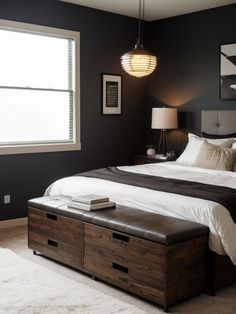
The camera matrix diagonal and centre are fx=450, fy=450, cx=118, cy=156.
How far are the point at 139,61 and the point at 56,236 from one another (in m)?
1.82

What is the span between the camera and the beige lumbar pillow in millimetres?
4699

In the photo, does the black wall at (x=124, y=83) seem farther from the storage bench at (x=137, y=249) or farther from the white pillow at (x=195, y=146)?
the storage bench at (x=137, y=249)

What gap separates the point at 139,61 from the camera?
14.2ft

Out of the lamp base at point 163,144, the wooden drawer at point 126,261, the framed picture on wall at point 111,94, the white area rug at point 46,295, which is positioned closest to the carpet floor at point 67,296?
the white area rug at point 46,295

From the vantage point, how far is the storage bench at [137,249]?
10.0 ft

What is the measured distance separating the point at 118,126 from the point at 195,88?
120 cm

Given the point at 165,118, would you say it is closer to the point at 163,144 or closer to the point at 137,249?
the point at 163,144

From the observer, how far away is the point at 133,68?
14.4 ft

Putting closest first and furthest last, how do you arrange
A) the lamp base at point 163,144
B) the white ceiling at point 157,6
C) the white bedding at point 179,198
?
the white bedding at point 179,198 → the white ceiling at point 157,6 → the lamp base at point 163,144

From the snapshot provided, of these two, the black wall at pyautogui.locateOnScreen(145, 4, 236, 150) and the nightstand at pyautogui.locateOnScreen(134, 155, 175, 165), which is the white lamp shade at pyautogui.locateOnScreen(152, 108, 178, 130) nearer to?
the black wall at pyautogui.locateOnScreen(145, 4, 236, 150)

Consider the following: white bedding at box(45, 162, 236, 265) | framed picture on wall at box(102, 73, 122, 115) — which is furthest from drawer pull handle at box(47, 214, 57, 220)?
framed picture on wall at box(102, 73, 122, 115)

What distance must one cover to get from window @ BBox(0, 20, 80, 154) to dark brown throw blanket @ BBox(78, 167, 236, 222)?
1.27 metres

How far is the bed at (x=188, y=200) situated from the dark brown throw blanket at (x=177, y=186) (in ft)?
0.16

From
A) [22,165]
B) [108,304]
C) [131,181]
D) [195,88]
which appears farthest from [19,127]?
[108,304]
